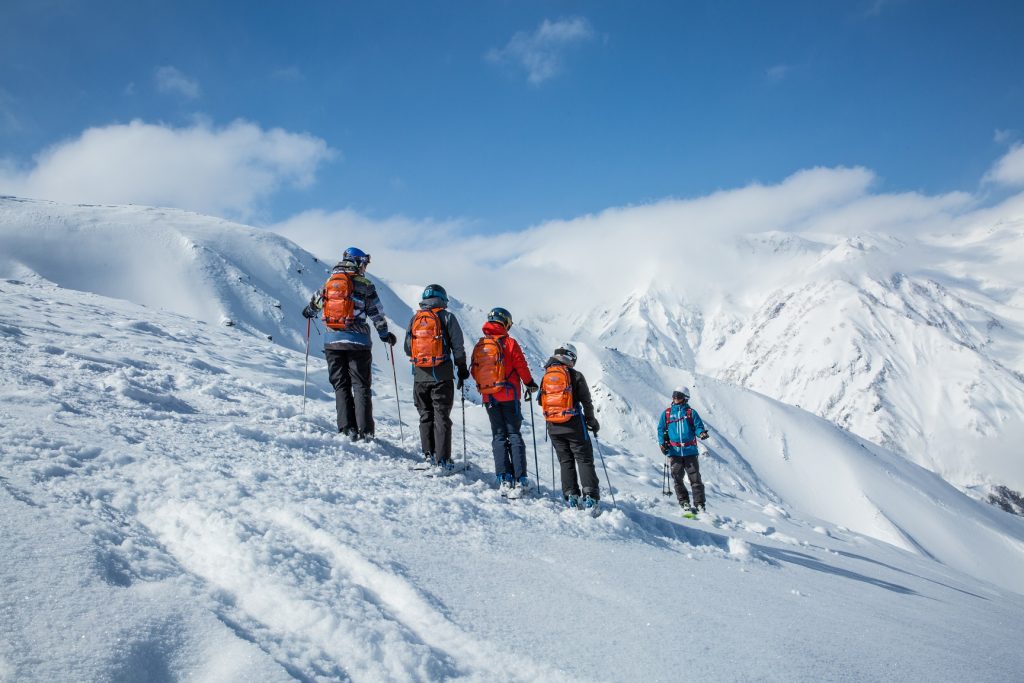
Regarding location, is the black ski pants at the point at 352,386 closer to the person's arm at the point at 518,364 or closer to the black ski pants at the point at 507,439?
the black ski pants at the point at 507,439

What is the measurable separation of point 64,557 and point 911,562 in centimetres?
1465

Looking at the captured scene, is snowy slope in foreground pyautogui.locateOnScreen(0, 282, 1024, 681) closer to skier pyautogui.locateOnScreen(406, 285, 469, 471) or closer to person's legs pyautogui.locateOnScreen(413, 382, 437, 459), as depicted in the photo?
person's legs pyautogui.locateOnScreen(413, 382, 437, 459)

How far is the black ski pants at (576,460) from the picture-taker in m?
7.68

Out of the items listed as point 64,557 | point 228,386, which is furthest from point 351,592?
point 228,386

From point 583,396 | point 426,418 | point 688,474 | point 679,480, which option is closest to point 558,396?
point 583,396

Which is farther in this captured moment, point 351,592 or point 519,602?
point 519,602

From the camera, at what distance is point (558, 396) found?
7.92 m

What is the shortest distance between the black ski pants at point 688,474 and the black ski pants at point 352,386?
6.01 meters

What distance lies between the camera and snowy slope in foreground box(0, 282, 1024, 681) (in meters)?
3.04

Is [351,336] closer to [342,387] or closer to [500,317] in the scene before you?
[342,387]

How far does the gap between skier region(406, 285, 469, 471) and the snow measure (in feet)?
2.19

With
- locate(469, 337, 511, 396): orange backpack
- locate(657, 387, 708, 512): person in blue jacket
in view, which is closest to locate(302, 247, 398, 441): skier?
locate(469, 337, 511, 396): orange backpack

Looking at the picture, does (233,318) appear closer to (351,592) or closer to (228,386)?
(228,386)

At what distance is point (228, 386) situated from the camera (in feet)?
34.5
